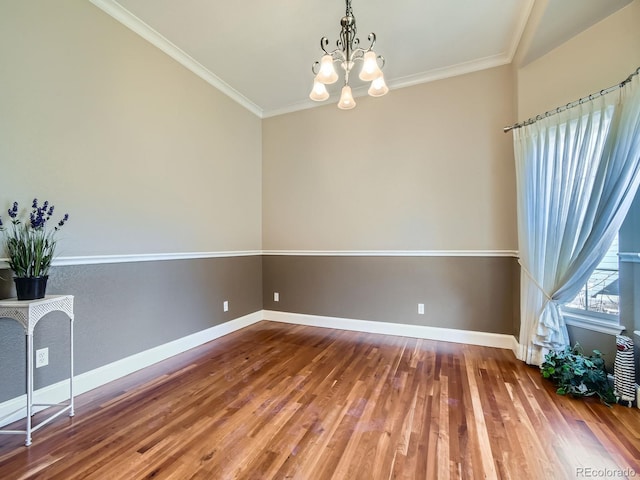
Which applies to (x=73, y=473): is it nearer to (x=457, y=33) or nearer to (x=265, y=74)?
(x=265, y=74)

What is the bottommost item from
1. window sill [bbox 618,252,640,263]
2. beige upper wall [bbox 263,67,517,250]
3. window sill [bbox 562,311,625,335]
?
window sill [bbox 562,311,625,335]

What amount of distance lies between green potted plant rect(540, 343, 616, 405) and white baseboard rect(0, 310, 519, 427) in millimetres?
534

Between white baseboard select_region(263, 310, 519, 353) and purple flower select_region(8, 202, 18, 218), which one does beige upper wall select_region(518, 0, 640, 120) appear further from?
purple flower select_region(8, 202, 18, 218)

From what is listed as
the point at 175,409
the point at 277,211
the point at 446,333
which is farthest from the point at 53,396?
the point at 446,333

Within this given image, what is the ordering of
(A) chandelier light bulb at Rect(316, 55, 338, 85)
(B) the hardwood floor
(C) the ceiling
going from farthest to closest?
(C) the ceiling → (A) chandelier light bulb at Rect(316, 55, 338, 85) → (B) the hardwood floor

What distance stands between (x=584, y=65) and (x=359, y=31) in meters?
1.84

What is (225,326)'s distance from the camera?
3.43 m

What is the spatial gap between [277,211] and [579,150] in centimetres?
323

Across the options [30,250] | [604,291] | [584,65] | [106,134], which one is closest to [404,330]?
[604,291]

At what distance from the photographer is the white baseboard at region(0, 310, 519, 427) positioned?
1.89 meters

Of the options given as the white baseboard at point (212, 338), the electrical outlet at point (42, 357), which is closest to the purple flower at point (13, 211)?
the electrical outlet at point (42, 357)

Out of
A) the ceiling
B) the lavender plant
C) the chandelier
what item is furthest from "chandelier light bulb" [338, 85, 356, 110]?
the lavender plant

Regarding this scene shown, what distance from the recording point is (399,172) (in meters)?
3.36

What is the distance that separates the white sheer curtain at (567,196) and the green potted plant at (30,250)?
367cm
